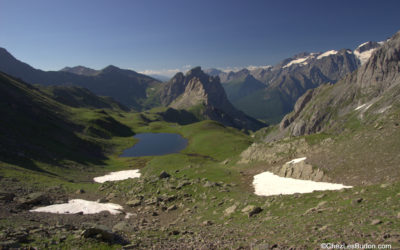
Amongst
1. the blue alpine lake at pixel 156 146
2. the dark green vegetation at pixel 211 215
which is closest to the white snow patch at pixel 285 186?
the dark green vegetation at pixel 211 215

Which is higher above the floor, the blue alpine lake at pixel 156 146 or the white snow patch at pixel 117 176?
the white snow patch at pixel 117 176

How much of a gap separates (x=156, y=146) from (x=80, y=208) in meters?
126

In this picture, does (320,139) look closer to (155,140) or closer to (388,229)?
(388,229)

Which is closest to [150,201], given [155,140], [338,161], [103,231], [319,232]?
[103,231]

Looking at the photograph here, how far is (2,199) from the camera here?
32531mm

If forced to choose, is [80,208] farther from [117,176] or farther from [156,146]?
[156,146]

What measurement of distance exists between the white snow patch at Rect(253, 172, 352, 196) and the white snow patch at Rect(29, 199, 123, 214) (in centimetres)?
2210

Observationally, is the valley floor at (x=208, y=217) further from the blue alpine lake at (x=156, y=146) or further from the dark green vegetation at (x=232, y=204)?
the blue alpine lake at (x=156, y=146)

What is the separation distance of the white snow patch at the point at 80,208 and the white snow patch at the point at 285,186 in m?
22.1

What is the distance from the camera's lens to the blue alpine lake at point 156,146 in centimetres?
14175

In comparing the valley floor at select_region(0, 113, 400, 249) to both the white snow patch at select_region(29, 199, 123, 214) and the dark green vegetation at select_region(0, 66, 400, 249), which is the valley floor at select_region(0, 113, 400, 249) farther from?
the white snow patch at select_region(29, 199, 123, 214)

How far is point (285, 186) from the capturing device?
1357 inches

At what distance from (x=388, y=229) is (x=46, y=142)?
11534cm

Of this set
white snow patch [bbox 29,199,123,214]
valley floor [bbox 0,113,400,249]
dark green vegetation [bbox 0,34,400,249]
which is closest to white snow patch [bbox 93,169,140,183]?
dark green vegetation [bbox 0,34,400,249]
